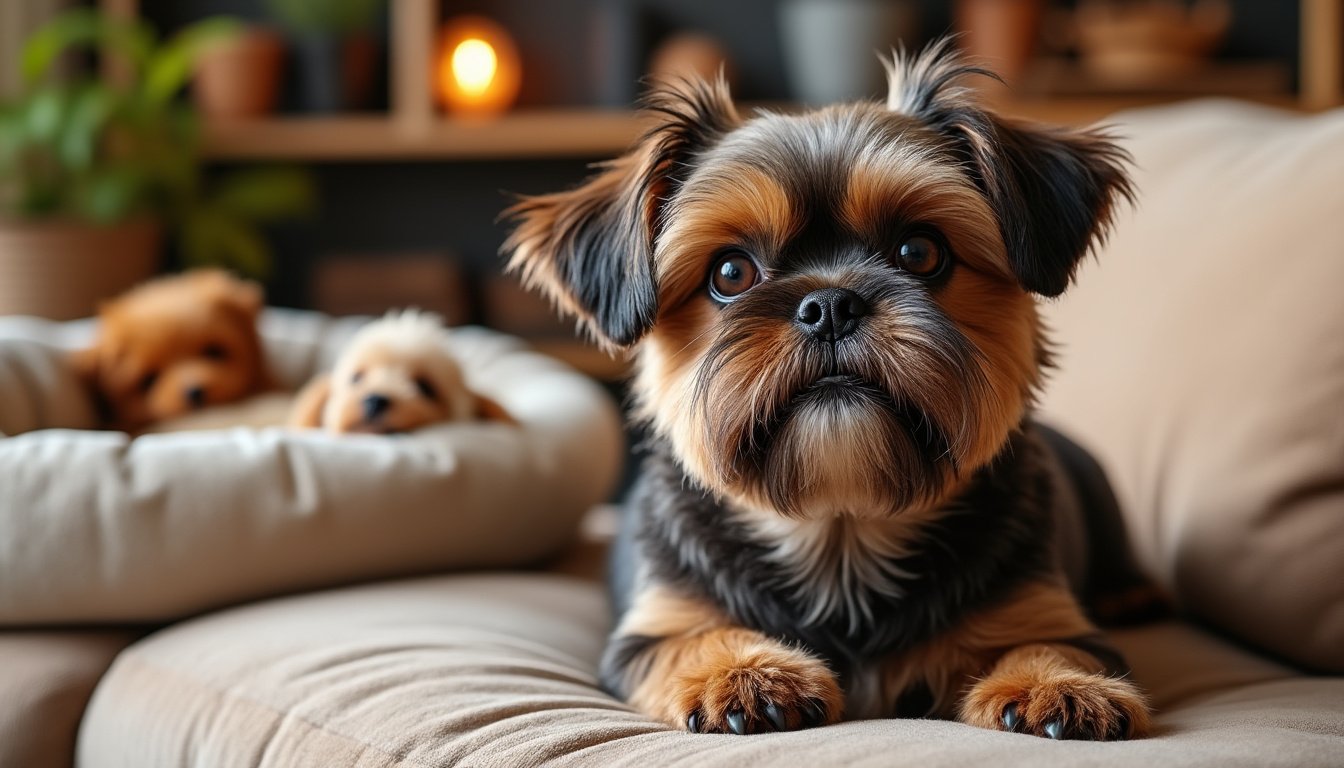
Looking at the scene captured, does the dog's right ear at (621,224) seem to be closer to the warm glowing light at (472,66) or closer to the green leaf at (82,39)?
the green leaf at (82,39)

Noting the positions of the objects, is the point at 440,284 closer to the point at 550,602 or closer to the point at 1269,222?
the point at 550,602

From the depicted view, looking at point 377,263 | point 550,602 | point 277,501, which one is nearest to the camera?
point 277,501

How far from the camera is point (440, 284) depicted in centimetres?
469

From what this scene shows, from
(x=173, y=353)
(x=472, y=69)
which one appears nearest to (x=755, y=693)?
(x=173, y=353)

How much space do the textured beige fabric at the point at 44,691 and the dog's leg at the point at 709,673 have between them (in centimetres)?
84

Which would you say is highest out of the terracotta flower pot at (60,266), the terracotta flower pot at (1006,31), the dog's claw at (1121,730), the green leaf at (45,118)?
the terracotta flower pot at (1006,31)

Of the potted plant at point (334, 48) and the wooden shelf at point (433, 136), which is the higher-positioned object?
the potted plant at point (334, 48)

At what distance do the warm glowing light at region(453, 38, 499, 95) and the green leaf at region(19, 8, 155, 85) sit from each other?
1.04 m

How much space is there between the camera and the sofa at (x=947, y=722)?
60.2 inches

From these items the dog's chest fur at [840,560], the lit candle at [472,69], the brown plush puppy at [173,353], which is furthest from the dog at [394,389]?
the lit candle at [472,69]

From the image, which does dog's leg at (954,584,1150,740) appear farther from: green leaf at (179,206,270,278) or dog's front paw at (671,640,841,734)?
green leaf at (179,206,270,278)

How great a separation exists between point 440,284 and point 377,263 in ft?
0.84

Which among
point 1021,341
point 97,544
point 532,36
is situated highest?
point 532,36

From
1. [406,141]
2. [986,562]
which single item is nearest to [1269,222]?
[986,562]
